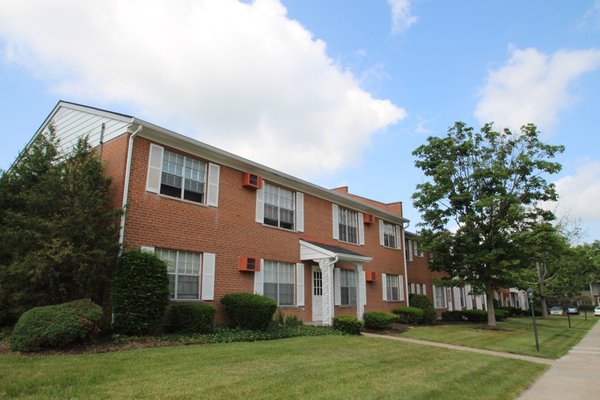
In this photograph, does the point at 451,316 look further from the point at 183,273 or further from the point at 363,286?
the point at 183,273

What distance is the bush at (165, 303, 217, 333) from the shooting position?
1171 cm

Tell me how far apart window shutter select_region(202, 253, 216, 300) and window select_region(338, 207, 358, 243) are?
836 centimetres

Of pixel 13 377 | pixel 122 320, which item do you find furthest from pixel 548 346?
pixel 13 377

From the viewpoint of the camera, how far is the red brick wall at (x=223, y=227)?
39.3 feet

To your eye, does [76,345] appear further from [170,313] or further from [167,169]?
[167,169]

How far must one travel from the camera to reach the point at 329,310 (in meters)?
16.2

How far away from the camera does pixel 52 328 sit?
27.6 ft

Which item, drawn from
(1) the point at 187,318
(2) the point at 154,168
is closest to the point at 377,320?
(1) the point at 187,318

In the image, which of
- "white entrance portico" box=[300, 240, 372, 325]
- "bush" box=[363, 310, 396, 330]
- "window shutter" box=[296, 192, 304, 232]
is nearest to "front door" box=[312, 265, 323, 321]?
"white entrance portico" box=[300, 240, 372, 325]

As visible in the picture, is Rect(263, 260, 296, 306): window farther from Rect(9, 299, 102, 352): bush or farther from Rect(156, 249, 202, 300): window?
Rect(9, 299, 102, 352): bush

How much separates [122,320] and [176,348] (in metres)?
1.70

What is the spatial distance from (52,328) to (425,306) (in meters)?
20.4

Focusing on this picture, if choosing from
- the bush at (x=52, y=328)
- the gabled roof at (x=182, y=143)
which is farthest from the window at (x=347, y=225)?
the bush at (x=52, y=328)

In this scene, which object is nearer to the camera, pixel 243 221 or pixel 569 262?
pixel 243 221
